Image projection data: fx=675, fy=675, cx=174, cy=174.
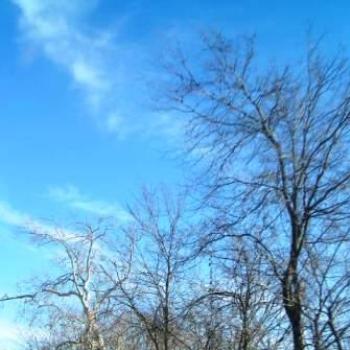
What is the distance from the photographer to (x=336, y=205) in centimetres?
962

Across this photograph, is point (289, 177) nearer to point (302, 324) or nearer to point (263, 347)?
point (302, 324)

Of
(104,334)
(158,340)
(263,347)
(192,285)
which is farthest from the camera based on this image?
(104,334)

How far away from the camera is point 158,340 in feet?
59.5

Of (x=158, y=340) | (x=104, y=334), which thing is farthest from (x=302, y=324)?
(x=104, y=334)

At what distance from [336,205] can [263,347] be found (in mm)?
4405

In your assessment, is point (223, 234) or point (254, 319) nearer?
point (223, 234)

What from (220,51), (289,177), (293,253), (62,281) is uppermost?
(62,281)

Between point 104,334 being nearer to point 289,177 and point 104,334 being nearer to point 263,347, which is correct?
point 263,347

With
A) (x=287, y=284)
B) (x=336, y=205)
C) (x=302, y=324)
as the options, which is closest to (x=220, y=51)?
(x=336, y=205)

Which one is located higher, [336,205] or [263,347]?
[336,205]

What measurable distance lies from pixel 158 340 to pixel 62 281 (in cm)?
1011

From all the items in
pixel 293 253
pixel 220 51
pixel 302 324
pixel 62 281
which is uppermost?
pixel 62 281

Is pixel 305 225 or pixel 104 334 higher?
pixel 104 334

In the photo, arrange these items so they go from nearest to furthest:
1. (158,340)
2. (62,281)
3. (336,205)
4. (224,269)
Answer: (336,205)
(224,269)
(158,340)
(62,281)
